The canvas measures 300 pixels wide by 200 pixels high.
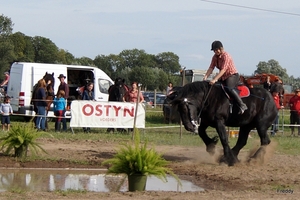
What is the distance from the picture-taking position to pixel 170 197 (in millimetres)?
9156

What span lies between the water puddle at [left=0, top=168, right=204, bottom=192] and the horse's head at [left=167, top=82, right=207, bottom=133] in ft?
4.38

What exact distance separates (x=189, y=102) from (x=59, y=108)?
9.21m

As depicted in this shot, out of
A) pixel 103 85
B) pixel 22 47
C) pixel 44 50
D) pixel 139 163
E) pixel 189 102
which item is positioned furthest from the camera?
pixel 44 50

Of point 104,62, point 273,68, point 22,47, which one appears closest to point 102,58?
point 104,62

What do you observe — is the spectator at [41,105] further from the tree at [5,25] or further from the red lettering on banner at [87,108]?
the tree at [5,25]

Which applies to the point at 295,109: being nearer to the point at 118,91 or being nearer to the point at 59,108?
the point at 118,91

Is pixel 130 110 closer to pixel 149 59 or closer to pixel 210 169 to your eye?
pixel 210 169

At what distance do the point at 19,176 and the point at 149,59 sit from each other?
95.8m

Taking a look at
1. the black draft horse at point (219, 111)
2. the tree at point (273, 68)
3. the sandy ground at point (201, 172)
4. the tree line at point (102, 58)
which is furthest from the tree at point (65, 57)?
the black draft horse at point (219, 111)

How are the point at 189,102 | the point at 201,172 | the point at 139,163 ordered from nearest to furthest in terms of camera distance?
the point at 139,163
the point at 201,172
the point at 189,102

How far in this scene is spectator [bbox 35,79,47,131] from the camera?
21.2 m

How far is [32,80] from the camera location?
26828mm

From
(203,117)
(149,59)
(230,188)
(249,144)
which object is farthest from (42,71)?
(149,59)

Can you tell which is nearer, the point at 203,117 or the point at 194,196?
the point at 194,196
